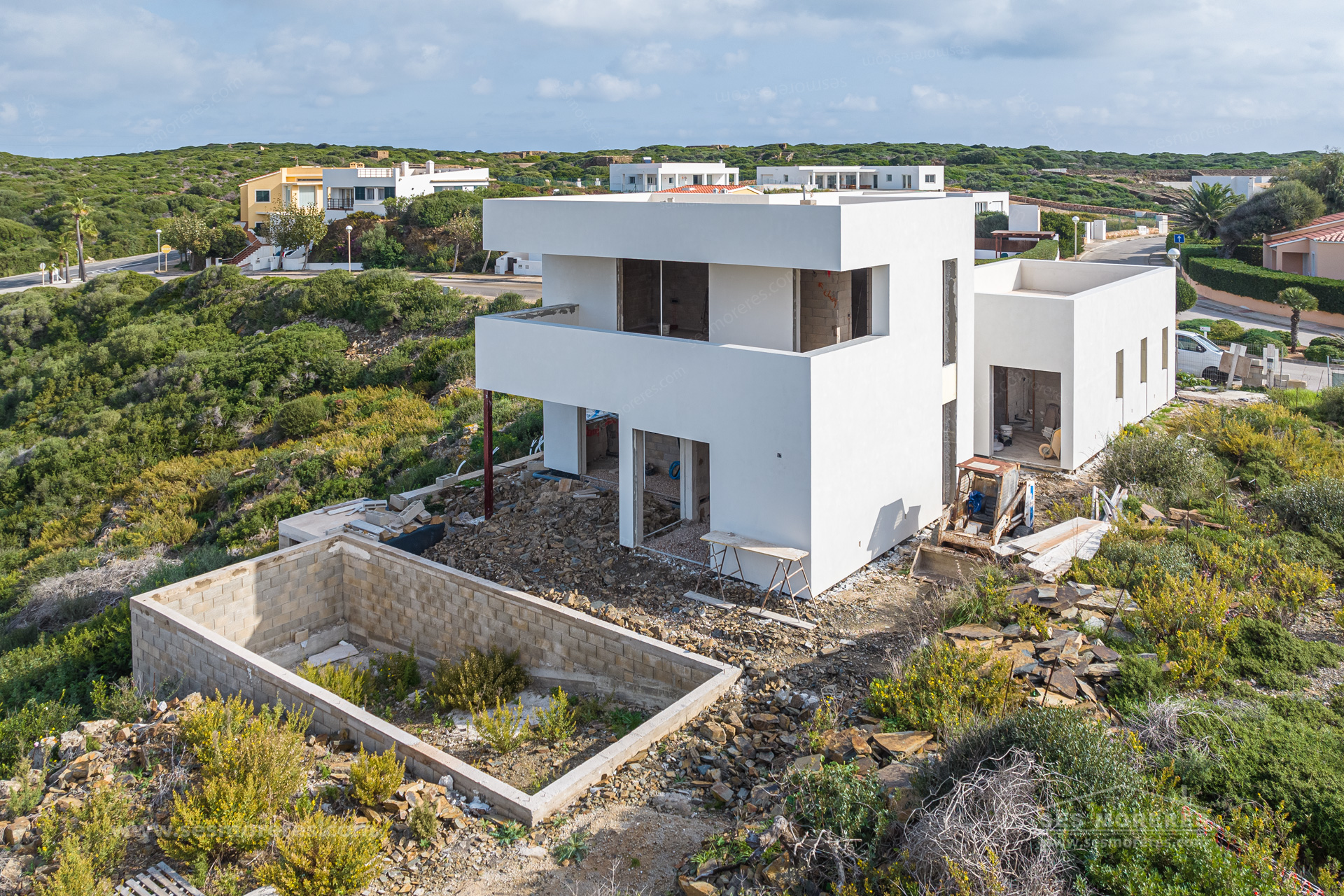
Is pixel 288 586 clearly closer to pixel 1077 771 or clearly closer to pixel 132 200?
pixel 1077 771

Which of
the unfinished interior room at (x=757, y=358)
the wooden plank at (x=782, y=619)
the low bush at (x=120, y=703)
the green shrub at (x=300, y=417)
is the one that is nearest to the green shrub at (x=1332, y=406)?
the unfinished interior room at (x=757, y=358)

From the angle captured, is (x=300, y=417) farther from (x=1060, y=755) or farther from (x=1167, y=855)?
(x=1167, y=855)

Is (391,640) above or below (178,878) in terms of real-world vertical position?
below

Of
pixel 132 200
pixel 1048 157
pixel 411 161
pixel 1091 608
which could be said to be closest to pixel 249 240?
pixel 132 200

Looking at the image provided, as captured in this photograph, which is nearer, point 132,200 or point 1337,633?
point 1337,633

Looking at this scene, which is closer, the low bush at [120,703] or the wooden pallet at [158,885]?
the wooden pallet at [158,885]

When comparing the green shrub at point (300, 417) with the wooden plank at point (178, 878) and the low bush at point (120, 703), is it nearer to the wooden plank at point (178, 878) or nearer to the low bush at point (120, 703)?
the low bush at point (120, 703)

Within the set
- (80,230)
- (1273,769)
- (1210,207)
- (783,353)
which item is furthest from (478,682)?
(80,230)
